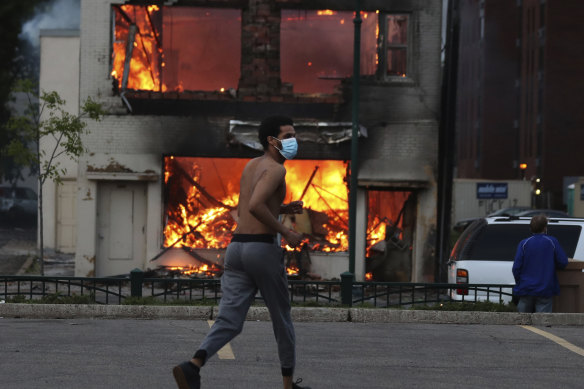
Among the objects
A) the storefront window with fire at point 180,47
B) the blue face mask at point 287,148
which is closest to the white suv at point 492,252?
the blue face mask at point 287,148

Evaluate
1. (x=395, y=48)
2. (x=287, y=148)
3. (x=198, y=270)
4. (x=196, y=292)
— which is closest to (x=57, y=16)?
(x=395, y=48)

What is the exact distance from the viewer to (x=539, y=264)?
1291cm

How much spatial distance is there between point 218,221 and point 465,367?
13.8 m

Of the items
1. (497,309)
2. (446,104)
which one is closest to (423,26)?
(446,104)

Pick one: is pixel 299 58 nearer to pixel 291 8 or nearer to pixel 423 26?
pixel 291 8

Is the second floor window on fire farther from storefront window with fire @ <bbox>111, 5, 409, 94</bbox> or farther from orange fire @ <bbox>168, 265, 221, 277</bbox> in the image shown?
orange fire @ <bbox>168, 265, 221, 277</bbox>

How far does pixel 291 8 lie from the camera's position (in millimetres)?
22297

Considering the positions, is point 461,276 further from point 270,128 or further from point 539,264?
point 270,128

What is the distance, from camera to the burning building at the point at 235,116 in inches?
874

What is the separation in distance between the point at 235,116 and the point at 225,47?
59.9 inches

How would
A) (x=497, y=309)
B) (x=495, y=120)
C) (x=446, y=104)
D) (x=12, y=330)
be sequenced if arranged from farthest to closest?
A: (x=495, y=120)
(x=446, y=104)
(x=497, y=309)
(x=12, y=330)

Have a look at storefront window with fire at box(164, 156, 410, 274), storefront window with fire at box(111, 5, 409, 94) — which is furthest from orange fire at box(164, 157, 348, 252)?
storefront window with fire at box(111, 5, 409, 94)

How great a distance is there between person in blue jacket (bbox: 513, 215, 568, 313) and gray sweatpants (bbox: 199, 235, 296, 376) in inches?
264

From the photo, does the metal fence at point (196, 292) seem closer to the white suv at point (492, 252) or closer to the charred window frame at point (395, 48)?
the white suv at point (492, 252)
